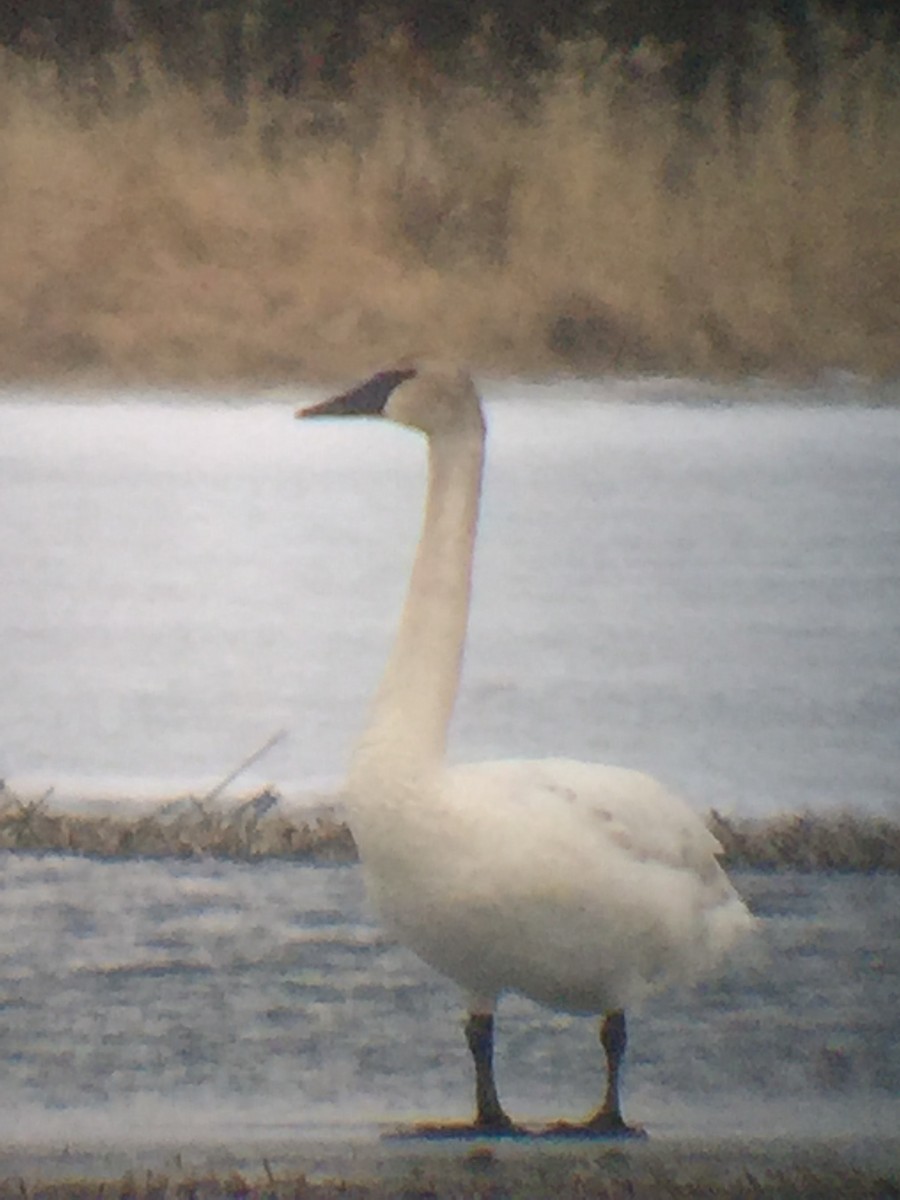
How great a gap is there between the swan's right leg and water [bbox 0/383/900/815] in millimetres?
347

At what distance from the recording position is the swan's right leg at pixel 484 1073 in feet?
9.01

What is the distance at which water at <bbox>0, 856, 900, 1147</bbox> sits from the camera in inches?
111

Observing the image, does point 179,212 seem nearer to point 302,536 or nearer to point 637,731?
point 302,536

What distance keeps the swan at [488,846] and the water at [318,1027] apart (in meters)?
0.09

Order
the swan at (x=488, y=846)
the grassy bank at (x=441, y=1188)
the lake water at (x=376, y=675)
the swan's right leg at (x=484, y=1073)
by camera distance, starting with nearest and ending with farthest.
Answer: the swan at (x=488, y=846)
the grassy bank at (x=441, y=1188)
the swan's right leg at (x=484, y=1073)
the lake water at (x=376, y=675)

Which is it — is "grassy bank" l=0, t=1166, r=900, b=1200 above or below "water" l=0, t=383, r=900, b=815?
below

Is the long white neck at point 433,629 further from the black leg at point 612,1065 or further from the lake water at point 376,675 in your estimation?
the black leg at point 612,1065

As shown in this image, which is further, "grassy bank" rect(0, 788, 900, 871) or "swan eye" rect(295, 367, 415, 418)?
"grassy bank" rect(0, 788, 900, 871)

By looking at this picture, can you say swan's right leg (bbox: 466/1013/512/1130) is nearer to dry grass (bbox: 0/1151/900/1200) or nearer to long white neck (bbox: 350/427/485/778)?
dry grass (bbox: 0/1151/900/1200)

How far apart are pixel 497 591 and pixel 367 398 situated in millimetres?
370

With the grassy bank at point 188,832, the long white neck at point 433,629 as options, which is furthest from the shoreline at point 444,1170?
the long white neck at point 433,629

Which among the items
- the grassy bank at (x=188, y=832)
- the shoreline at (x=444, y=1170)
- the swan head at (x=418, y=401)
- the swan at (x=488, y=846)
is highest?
the swan head at (x=418, y=401)

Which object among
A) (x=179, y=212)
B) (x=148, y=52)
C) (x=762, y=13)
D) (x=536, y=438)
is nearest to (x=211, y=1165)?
(x=536, y=438)

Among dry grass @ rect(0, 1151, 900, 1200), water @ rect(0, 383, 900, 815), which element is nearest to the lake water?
water @ rect(0, 383, 900, 815)
